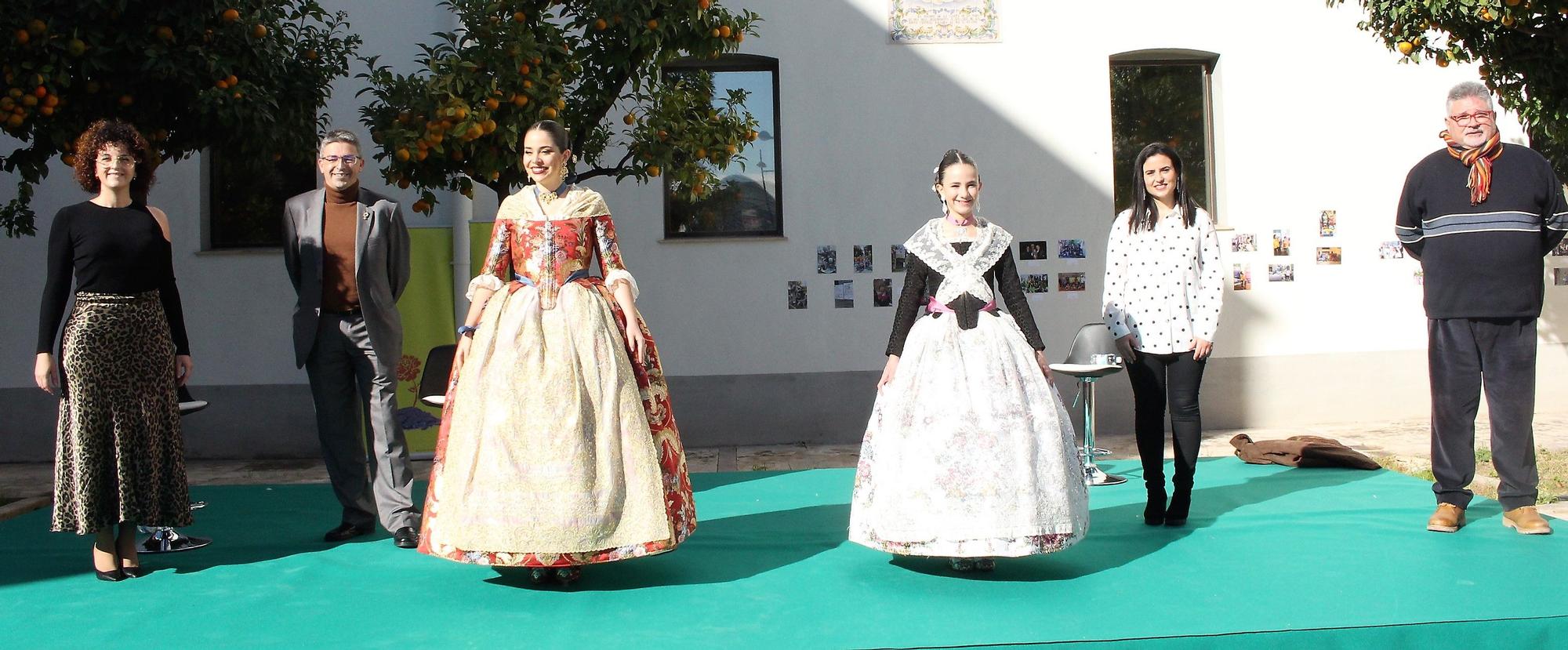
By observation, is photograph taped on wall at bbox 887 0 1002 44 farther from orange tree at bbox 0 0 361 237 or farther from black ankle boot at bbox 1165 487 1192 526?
black ankle boot at bbox 1165 487 1192 526

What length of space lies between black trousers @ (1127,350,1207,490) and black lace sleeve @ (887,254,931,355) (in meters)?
1.24

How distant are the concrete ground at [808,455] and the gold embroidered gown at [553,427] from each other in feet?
11.4

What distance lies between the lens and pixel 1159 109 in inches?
373

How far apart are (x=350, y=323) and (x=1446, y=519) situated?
437cm

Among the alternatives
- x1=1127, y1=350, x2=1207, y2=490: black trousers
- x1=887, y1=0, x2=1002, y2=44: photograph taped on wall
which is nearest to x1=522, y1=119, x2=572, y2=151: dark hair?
x1=1127, y1=350, x2=1207, y2=490: black trousers

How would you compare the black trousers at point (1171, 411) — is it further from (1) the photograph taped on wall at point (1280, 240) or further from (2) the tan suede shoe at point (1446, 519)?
(1) the photograph taped on wall at point (1280, 240)

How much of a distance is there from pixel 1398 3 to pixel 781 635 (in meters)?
5.21

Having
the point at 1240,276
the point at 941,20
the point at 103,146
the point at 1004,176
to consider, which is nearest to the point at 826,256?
the point at 1004,176

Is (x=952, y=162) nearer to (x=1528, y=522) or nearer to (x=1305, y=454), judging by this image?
(x=1528, y=522)

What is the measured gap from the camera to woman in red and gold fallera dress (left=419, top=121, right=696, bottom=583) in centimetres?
396

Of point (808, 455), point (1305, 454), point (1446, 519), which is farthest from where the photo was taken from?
point (808, 455)

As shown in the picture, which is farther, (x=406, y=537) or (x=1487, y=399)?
(x=406, y=537)

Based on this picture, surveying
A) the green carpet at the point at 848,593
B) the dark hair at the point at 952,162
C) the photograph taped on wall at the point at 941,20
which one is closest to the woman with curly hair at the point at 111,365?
the green carpet at the point at 848,593

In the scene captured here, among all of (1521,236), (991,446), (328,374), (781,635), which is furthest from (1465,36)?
(328,374)
